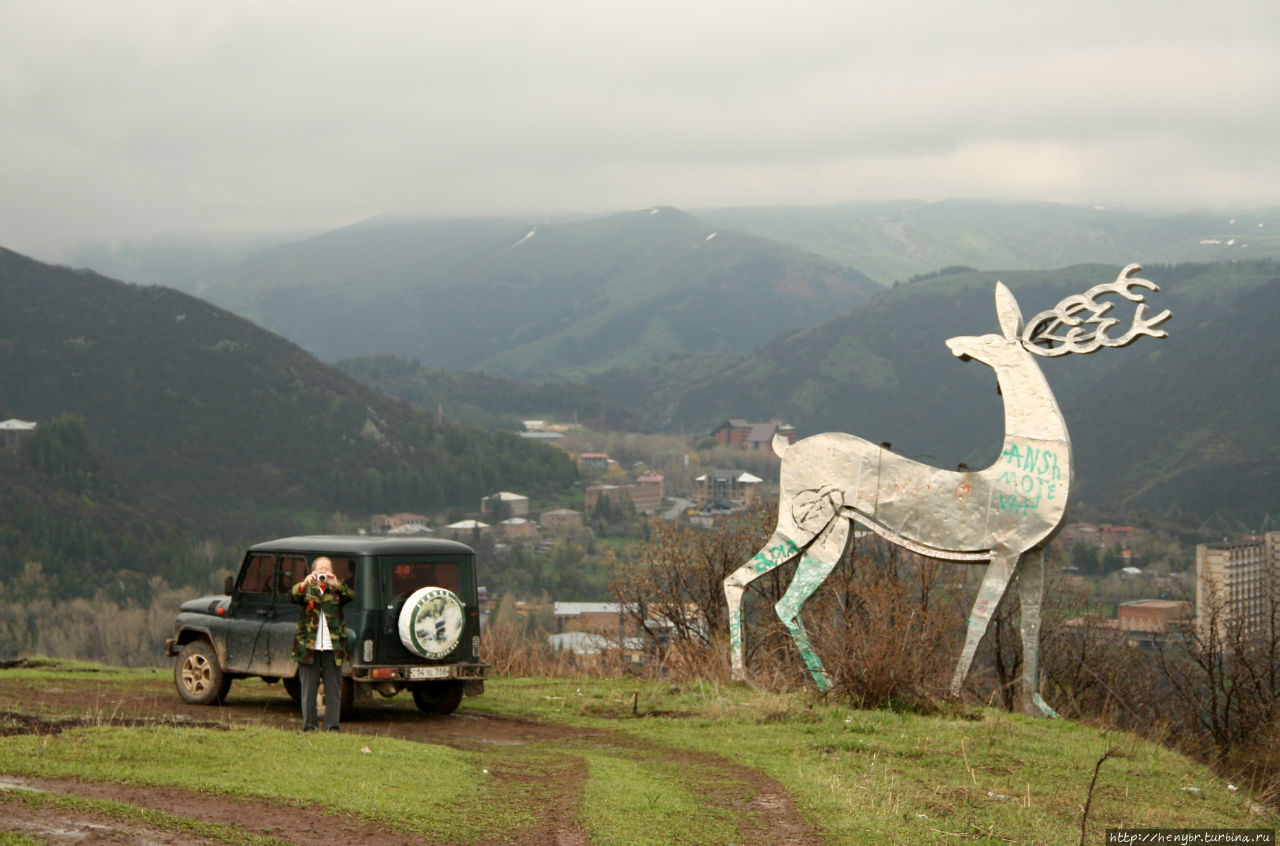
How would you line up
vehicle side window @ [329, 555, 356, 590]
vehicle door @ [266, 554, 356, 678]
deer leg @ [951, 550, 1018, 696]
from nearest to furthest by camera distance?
vehicle side window @ [329, 555, 356, 590]
vehicle door @ [266, 554, 356, 678]
deer leg @ [951, 550, 1018, 696]


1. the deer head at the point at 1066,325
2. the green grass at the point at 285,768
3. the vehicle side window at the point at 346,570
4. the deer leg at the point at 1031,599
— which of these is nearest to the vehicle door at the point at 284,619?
the vehicle side window at the point at 346,570

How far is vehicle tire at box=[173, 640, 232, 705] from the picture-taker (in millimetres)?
15852

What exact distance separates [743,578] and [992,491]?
368 centimetres

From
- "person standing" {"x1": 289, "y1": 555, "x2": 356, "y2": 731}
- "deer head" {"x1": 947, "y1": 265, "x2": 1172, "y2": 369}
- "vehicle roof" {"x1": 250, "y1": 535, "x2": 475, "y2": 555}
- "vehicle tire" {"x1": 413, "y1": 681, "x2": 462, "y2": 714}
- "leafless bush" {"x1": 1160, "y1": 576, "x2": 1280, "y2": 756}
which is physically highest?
"deer head" {"x1": 947, "y1": 265, "x2": 1172, "y2": 369}

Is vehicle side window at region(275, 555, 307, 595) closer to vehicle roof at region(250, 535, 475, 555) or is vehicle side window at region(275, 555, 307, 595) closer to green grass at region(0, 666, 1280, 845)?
vehicle roof at region(250, 535, 475, 555)

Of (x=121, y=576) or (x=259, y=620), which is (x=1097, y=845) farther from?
(x=121, y=576)

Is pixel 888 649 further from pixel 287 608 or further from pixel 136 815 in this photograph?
pixel 136 815

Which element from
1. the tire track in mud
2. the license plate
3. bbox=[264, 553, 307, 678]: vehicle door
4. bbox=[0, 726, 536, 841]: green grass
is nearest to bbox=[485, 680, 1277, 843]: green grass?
the tire track in mud

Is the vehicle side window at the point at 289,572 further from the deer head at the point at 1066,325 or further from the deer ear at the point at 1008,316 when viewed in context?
the deer ear at the point at 1008,316

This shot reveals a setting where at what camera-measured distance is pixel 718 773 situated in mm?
12211

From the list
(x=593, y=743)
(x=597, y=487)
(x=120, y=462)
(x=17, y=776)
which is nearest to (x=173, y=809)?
(x=17, y=776)

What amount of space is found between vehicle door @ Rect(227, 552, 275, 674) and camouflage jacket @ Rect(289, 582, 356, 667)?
197cm

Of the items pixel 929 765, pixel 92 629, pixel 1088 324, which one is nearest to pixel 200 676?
pixel 929 765

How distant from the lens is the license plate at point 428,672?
14.8 metres
